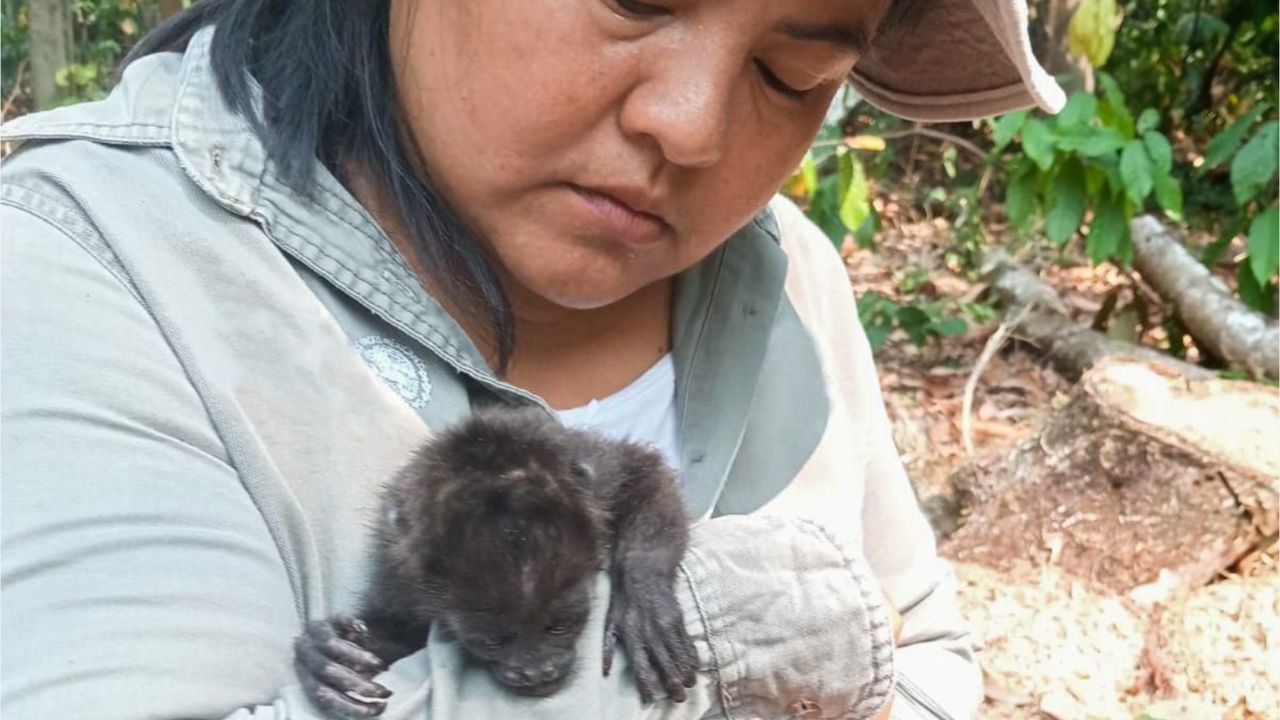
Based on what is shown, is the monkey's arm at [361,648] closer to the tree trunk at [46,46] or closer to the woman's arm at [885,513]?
the woman's arm at [885,513]

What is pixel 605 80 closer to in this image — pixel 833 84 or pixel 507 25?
pixel 507 25

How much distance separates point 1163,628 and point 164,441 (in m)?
2.87

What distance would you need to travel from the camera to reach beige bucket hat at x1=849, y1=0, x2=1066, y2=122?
1905 mm

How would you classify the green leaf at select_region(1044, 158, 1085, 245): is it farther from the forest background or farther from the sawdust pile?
the sawdust pile

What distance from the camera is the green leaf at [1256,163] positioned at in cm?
474

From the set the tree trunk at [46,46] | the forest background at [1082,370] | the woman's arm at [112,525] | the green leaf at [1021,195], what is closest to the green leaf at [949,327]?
the forest background at [1082,370]

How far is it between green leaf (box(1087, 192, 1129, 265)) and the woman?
3.15 metres

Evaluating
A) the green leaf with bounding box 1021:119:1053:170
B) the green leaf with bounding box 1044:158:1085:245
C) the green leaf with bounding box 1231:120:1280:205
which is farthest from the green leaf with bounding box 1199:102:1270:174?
the green leaf with bounding box 1021:119:1053:170

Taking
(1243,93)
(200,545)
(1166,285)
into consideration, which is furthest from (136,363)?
(1243,93)

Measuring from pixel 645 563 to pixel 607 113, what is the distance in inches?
23.5

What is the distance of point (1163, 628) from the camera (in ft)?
10.6

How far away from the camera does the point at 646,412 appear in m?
1.91

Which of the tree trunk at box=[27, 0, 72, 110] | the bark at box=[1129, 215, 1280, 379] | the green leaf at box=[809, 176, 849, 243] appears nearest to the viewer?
the tree trunk at box=[27, 0, 72, 110]

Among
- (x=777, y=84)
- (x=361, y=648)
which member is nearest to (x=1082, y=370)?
(x=777, y=84)
